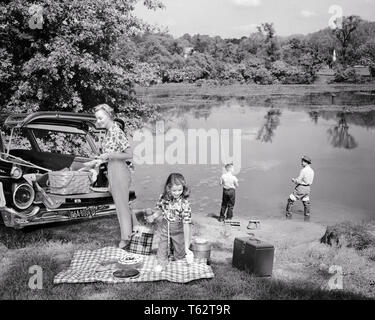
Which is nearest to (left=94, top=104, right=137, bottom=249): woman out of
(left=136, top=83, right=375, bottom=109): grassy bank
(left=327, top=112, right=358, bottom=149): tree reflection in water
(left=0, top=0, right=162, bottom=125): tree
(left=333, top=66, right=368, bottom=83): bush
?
(left=0, top=0, right=162, bottom=125): tree

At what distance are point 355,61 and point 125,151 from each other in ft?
153

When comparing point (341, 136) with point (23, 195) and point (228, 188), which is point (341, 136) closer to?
point (228, 188)

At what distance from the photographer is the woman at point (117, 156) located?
580 cm

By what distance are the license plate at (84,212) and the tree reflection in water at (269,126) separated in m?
19.1

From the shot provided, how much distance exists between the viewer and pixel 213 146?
2430 cm

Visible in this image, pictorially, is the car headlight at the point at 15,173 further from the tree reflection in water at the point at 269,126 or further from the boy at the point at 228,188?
the tree reflection in water at the point at 269,126

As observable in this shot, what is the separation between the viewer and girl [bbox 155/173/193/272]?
17.8 ft

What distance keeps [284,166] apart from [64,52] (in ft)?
36.3

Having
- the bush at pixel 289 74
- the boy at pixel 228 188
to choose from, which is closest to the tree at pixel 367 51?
the bush at pixel 289 74

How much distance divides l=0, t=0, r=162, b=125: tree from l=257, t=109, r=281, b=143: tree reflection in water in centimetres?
1337

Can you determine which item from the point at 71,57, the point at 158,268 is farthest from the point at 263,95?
the point at 158,268
